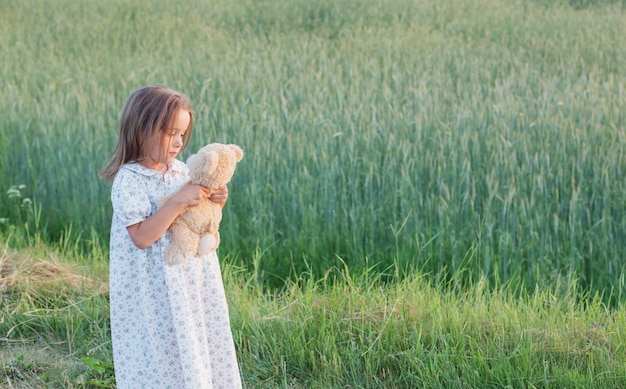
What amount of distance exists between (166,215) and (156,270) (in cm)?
19

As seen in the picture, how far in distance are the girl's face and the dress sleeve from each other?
0.22 ft

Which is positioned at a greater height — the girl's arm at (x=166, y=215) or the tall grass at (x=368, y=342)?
the girl's arm at (x=166, y=215)

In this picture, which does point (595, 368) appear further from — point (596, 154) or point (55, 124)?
point (55, 124)

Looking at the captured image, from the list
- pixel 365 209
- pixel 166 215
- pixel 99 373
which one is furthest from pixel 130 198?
pixel 365 209

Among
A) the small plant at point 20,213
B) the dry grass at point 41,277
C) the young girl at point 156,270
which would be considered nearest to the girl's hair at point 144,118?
the young girl at point 156,270

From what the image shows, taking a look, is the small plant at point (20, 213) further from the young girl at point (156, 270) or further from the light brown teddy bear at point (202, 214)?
the light brown teddy bear at point (202, 214)

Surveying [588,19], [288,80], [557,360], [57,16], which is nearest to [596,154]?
[557,360]

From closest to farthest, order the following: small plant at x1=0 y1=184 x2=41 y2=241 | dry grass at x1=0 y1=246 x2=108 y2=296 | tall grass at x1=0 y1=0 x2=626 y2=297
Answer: dry grass at x1=0 y1=246 x2=108 y2=296 < tall grass at x1=0 y1=0 x2=626 y2=297 < small plant at x1=0 y1=184 x2=41 y2=241

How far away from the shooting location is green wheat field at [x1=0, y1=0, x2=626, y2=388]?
3217 millimetres

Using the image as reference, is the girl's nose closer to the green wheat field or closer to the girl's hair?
the girl's hair

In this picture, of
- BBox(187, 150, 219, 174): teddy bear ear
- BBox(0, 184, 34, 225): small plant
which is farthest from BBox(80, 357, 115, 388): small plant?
BBox(0, 184, 34, 225): small plant

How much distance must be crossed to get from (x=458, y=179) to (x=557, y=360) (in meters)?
1.86

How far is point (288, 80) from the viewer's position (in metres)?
6.80

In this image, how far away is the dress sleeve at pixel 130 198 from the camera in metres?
2.41
